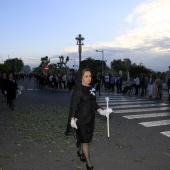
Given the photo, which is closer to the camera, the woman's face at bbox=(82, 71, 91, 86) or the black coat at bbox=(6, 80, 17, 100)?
the woman's face at bbox=(82, 71, 91, 86)

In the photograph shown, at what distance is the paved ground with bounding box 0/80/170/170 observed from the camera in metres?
5.39

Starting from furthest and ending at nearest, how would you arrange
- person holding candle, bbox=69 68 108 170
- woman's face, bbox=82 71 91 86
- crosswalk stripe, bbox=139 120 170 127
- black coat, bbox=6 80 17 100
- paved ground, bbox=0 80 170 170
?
black coat, bbox=6 80 17 100
crosswalk stripe, bbox=139 120 170 127
paved ground, bbox=0 80 170 170
woman's face, bbox=82 71 91 86
person holding candle, bbox=69 68 108 170

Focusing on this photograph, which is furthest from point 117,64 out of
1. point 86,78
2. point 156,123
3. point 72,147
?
point 86,78

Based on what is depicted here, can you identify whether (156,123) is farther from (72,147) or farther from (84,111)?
(84,111)

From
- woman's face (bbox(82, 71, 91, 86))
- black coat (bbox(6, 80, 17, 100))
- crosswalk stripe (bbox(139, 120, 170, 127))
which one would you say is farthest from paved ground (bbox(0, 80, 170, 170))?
black coat (bbox(6, 80, 17, 100))

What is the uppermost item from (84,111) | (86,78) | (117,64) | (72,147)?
(117,64)

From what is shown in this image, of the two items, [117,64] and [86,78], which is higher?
[117,64]

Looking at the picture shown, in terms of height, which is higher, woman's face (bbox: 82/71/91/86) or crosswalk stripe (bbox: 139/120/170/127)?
woman's face (bbox: 82/71/91/86)

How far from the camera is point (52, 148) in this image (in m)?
6.57

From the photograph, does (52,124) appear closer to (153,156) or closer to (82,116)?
(153,156)

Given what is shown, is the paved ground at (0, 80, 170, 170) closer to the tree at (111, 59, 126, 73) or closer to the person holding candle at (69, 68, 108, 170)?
the person holding candle at (69, 68, 108, 170)

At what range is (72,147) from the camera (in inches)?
263

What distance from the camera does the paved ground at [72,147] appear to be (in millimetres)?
5387

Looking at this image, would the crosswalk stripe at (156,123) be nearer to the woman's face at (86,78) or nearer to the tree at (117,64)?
the woman's face at (86,78)
